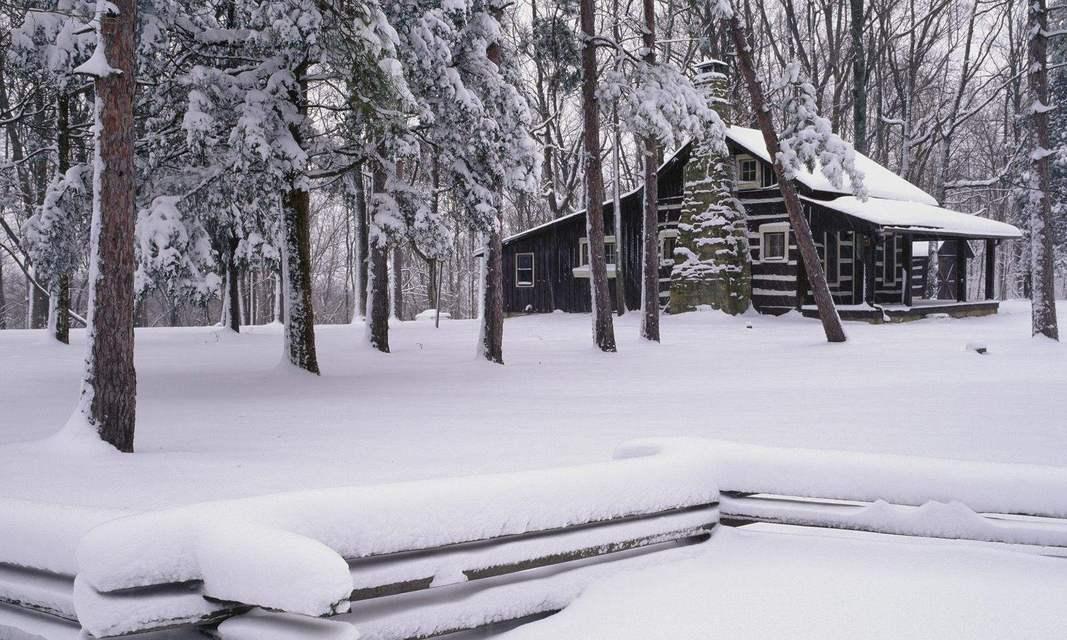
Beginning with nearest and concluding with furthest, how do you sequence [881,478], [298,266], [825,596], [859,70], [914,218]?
[825,596], [881,478], [298,266], [914,218], [859,70]

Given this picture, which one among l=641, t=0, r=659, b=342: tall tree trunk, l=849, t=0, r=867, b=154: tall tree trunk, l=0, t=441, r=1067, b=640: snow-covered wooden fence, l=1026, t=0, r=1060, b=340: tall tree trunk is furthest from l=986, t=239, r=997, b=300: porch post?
l=0, t=441, r=1067, b=640: snow-covered wooden fence

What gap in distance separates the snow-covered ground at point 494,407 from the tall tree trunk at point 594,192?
0.71 metres

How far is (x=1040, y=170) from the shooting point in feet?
60.7

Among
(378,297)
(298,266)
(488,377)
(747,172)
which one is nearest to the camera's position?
(298,266)

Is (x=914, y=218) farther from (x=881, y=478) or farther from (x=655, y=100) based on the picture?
(x=881, y=478)

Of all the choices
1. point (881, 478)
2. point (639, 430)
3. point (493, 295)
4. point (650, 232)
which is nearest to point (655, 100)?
point (650, 232)

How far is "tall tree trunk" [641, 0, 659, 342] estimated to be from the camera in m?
19.7

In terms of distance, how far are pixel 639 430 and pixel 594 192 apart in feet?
32.2

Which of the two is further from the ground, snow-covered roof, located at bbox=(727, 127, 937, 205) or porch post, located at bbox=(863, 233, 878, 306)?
snow-covered roof, located at bbox=(727, 127, 937, 205)

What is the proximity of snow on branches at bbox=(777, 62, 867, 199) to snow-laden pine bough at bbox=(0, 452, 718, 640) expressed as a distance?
15.6 m

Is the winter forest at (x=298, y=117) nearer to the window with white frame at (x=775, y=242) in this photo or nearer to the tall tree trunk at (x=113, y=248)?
the tall tree trunk at (x=113, y=248)

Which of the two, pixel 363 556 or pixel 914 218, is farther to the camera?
pixel 914 218

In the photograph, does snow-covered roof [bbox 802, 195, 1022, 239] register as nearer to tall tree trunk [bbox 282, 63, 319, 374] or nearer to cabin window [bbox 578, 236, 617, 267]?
cabin window [bbox 578, 236, 617, 267]

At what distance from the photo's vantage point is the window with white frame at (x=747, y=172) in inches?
1182
